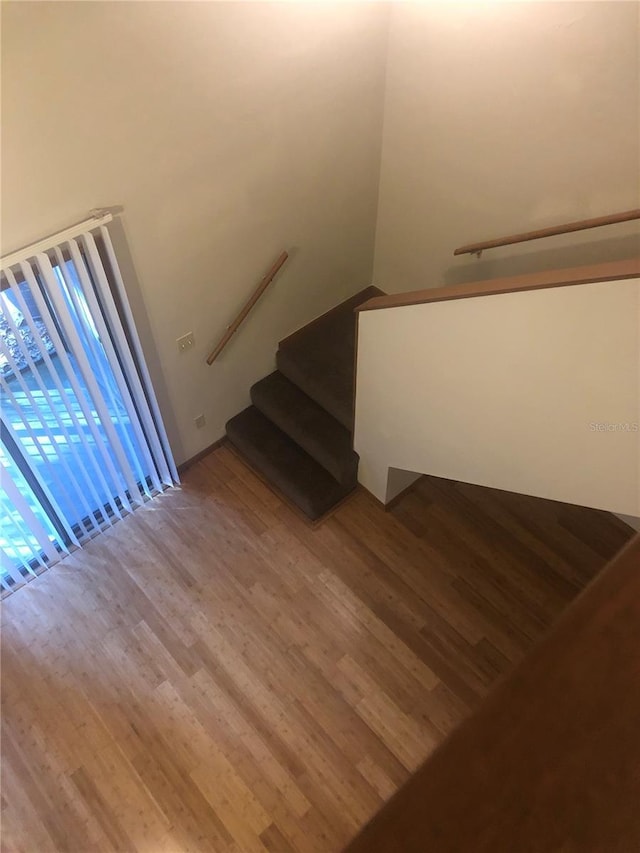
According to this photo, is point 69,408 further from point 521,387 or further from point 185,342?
point 521,387

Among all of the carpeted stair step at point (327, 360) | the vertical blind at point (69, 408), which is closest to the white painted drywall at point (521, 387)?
the carpeted stair step at point (327, 360)

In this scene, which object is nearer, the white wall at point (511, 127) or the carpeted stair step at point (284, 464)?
the white wall at point (511, 127)

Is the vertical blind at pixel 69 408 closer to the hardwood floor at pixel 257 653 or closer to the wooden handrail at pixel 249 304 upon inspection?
the hardwood floor at pixel 257 653

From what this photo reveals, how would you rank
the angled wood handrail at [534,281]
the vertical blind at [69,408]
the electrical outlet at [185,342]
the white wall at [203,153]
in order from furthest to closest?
the electrical outlet at [185,342] < the vertical blind at [69,408] < the white wall at [203,153] < the angled wood handrail at [534,281]

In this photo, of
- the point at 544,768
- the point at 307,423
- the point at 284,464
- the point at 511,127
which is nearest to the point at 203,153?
Result: the point at 511,127

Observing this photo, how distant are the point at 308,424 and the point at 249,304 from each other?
2.60 ft

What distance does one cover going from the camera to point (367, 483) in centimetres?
378

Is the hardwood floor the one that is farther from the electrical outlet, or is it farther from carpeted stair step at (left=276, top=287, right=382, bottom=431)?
the electrical outlet

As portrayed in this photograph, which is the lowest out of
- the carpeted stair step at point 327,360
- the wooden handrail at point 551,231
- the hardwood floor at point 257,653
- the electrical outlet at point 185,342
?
the hardwood floor at point 257,653

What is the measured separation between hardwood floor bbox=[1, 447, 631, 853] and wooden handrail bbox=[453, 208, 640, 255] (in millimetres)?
1405

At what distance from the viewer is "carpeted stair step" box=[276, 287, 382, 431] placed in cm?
373

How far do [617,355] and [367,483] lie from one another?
6.41 ft

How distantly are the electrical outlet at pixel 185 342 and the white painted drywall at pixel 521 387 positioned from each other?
0.93 metres

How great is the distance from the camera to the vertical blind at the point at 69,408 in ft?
8.43
